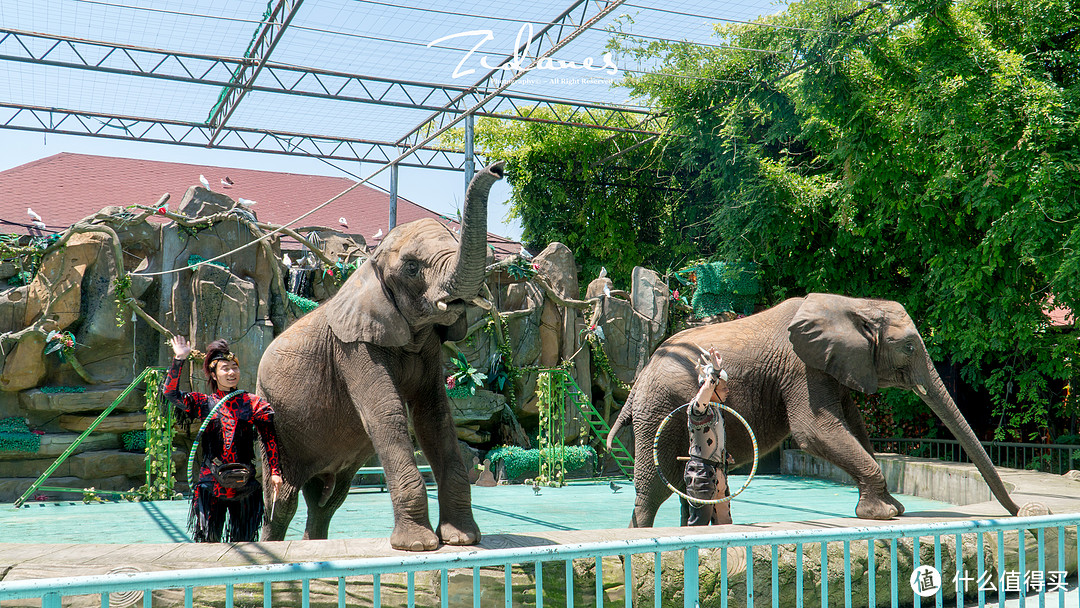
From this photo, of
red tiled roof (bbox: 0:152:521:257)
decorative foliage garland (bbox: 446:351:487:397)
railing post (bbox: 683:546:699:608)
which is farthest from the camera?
red tiled roof (bbox: 0:152:521:257)

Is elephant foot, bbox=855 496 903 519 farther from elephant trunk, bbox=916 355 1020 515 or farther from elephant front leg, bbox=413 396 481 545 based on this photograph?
elephant front leg, bbox=413 396 481 545

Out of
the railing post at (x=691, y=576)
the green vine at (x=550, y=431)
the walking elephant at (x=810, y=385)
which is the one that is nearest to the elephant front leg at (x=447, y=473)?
A: the railing post at (x=691, y=576)

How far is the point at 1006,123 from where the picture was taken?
11.0 m

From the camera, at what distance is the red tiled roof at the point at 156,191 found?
17.8 m

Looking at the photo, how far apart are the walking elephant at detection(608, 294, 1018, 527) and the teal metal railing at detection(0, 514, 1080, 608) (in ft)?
2.61

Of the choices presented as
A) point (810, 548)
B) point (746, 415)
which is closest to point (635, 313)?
point (746, 415)

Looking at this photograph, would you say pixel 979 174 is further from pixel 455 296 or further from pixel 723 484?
pixel 455 296

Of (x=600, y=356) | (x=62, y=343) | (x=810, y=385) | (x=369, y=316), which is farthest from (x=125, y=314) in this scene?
(x=810, y=385)

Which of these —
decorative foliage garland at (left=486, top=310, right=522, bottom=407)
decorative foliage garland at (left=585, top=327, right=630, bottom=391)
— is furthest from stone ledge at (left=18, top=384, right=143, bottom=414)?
decorative foliage garland at (left=585, top=327, right=630, bottom=391)

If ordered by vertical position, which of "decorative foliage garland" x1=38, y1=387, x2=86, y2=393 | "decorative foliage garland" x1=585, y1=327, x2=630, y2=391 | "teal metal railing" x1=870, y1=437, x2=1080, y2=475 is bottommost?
"teal metal railing" x1=870, y1=437, x2=1080, y2=475

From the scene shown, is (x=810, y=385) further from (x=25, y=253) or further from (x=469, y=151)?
(x=25, y=253)

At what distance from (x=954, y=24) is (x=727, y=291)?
21.3 feet

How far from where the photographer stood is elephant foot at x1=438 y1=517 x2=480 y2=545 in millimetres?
4492

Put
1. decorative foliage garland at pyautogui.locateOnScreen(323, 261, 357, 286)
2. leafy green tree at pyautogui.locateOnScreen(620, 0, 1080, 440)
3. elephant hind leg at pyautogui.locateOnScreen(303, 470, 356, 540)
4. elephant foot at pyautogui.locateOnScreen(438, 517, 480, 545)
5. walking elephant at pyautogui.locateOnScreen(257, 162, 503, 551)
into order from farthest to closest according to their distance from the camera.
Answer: decorative foliage garland at pyautogui.locateOnScreen(323, 261, 357, 286), leafy green tree at pyautogui.locateOnScreen(620, 0, 1080, 440), elephant hind leg at pyautogui.locateOnScreen(303, 470, 356, 540), elephant foot at pyautogui.locateOnScreen(438, 517, 480, 545), walking elephant at pyautogui.locateOnScreen(257, 162, 503, 551)
